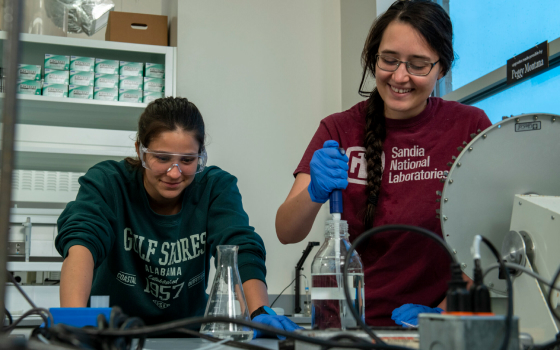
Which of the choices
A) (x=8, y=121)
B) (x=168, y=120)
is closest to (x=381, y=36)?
(x=168, y=120)

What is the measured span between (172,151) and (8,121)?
1134 millimetres

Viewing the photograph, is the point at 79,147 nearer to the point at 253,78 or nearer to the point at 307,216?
the point at 253,78

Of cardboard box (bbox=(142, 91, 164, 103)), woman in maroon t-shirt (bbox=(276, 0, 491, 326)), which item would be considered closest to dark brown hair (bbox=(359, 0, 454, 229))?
woman in maroon t-shirt (bbox=(276, 0, 491, 326))

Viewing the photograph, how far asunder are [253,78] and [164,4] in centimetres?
89

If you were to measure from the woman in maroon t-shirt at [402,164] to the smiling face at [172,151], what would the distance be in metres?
0.35

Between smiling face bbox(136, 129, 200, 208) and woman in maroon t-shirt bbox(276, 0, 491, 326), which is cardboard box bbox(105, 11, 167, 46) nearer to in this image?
smiling face bbox(136, 129, 200, 208)

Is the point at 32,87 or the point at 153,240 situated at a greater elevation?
the point at 32,87

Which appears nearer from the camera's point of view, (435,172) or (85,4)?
(435,172)

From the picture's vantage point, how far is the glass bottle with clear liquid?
81cm

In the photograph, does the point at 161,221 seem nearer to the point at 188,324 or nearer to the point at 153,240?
the point at 153,240

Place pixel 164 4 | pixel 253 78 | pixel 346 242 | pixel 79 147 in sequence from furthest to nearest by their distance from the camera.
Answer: pixel 164 4, pixel 253 78, pixel 79 147, pixel 346 242

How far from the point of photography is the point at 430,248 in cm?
119

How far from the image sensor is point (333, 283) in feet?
2.85

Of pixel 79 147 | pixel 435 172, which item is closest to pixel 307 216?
pixel 435 172
